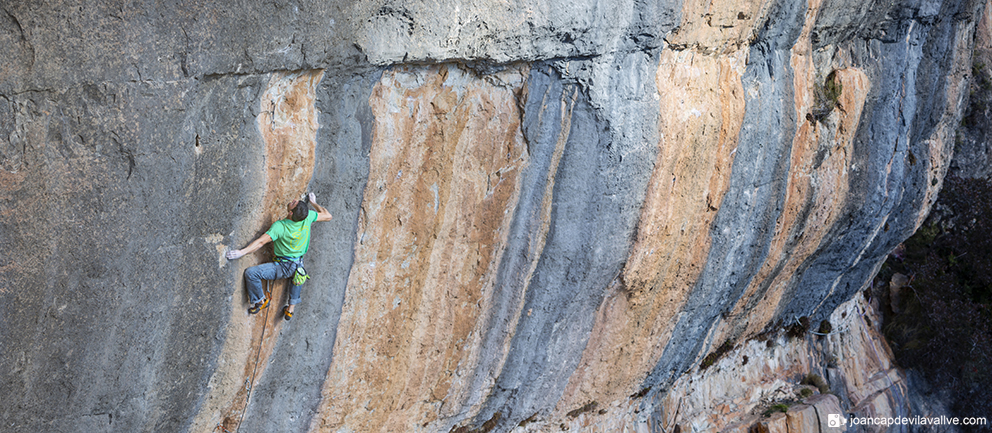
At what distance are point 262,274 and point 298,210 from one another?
650 mm

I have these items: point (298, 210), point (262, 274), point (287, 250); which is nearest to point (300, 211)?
point (298, 210)

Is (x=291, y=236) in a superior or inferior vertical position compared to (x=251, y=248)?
superior

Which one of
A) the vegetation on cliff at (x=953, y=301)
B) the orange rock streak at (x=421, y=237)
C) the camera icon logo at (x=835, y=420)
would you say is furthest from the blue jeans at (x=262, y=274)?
the vegetation on cliff at (x=953, y=301)

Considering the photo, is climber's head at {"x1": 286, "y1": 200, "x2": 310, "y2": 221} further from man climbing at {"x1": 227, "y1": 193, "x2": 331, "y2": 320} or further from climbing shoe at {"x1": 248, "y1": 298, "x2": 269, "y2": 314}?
climbing shoe at {"x1": 248, "y1": 298, "x2": 269, "y2": 314}

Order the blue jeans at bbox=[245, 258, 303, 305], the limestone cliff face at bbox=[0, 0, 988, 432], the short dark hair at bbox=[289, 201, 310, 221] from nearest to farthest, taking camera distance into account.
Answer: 1. the limestone cliff face at bbox=[0, 0, 988, 432]
2. the short dark hair at bbox=[289, 201, 310, 221]
3. the blue jeans at bbox=[245, 258, 303, 305]

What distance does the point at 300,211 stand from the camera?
4.64 meters

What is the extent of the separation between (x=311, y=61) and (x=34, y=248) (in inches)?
78.0

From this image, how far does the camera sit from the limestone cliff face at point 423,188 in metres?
3.85

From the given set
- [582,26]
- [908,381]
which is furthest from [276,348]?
[908,381]

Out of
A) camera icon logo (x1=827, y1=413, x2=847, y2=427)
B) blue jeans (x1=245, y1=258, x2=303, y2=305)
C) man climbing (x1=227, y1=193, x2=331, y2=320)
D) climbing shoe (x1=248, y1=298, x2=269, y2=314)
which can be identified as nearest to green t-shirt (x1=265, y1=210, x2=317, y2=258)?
man climbing (x1=227, y1=193, x2=331, y2=320)

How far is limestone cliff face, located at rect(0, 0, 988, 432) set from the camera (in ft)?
12.6

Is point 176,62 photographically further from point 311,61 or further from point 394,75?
point 394,75

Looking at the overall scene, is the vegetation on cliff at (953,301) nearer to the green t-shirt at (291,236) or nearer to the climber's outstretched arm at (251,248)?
the green t-shirt at (291,236)

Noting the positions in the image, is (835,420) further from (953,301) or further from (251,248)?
(251,248)
